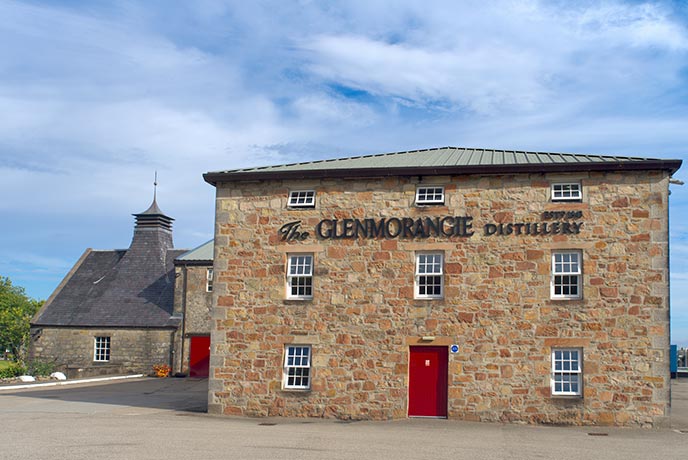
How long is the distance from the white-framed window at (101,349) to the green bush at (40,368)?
2.19m

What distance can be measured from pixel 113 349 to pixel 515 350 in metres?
25.3

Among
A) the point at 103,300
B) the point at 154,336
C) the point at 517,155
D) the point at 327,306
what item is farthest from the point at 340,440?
the point at 103,300

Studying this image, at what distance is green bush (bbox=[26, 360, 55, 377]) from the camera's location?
3856 centimetres

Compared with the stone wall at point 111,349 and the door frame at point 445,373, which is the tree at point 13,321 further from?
the door frame at point 445,373

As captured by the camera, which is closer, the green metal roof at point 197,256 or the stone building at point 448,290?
the stone building at point 448,290

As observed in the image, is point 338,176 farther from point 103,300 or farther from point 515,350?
point 103,300

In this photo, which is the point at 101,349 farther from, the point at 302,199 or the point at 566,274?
the point at 566,274

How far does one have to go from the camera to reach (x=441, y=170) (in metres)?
22.3

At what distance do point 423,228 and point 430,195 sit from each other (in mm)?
1012

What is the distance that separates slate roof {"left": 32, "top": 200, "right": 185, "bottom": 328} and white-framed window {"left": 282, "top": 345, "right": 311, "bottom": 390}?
1833cm

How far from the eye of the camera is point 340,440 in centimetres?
1705

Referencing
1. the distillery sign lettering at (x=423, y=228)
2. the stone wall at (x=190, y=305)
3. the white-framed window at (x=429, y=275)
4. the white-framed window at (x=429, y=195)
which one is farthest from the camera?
Answer: the stone wall at (x=190, y=305)

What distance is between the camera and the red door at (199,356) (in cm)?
3912

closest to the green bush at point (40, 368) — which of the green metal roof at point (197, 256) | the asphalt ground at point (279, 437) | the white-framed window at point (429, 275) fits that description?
the green metal roof at point (197, 256)
